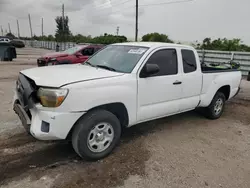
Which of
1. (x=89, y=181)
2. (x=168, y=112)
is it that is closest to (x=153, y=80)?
(x=168, y=112)

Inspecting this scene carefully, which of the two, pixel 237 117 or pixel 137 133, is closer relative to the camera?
pixel 137 133

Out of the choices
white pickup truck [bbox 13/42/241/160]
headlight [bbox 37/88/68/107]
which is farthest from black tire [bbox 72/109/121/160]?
headlight [bbox 37/88/68/107]

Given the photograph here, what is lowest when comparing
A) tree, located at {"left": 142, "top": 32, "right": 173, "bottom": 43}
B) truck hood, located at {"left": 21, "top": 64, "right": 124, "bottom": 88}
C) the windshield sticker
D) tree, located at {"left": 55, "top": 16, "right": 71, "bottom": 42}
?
truck hood, located at {"left": 21, "top": 64, "right": 124, "bottom": 88}

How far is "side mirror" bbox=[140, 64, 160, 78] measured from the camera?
334cm

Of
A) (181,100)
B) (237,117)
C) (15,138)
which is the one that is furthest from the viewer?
(237,117)

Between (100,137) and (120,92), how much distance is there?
708 mm

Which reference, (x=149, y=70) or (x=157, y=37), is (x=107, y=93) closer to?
(x=149, y=70)

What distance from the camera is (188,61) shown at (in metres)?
4.27

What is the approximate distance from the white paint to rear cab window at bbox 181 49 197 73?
87 mm

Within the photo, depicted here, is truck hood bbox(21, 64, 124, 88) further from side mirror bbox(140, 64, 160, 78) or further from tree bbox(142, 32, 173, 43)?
tree bbox(142, 32, 173, 43)

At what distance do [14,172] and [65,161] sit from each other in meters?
0.66

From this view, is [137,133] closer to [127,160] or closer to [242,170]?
[127,160]

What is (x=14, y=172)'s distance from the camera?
282 centimetres

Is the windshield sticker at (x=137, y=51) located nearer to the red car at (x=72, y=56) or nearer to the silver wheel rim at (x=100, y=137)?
the silver wheel rim at (x=100, y=137)
